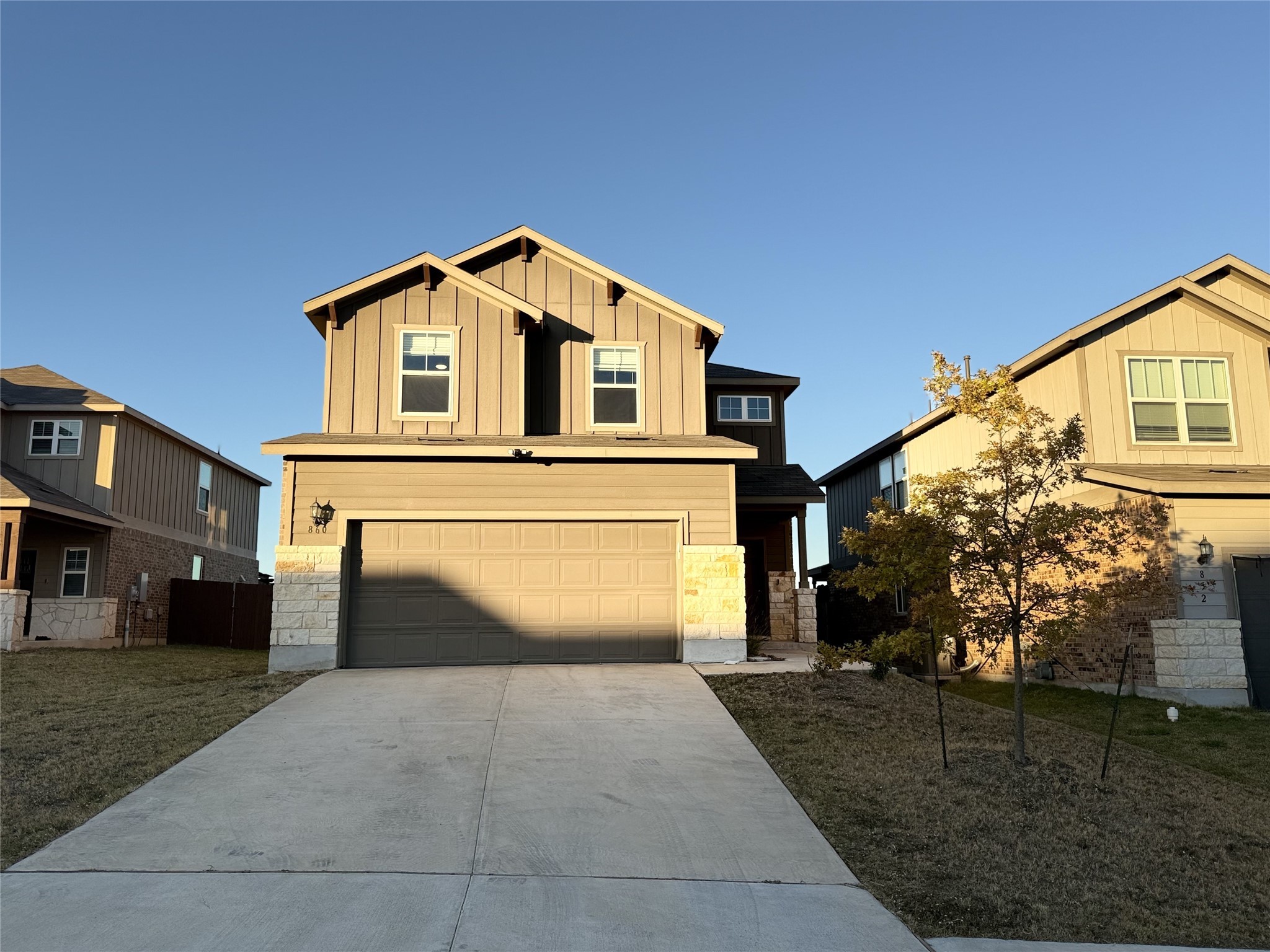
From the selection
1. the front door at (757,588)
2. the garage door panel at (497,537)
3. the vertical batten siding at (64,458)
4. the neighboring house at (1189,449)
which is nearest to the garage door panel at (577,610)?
the garage door panel at (497,537)

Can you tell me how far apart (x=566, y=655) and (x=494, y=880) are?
827cm

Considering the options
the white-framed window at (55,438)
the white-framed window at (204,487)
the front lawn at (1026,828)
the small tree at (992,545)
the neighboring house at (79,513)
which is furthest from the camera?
the white-framed window at (204,487)

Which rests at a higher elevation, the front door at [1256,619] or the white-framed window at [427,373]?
the white-framed window at [427,373]

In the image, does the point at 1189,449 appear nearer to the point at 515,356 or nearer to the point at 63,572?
the point at 515,356

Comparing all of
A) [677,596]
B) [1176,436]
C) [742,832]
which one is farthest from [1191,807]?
[1176,436]

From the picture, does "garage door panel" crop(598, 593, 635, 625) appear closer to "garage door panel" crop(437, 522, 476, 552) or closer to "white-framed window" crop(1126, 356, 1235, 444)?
"garage door panel" crop(437, 522, 476, 552)

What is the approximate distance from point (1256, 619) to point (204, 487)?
25.0 m

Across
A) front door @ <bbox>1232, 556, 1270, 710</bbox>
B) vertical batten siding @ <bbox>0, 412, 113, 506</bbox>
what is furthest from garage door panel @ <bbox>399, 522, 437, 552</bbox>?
front door @ <bbox>1232, 556, 1270, 710</bbox>

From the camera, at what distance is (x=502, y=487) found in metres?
14.6

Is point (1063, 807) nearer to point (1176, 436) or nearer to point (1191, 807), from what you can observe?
point (1191, 807)

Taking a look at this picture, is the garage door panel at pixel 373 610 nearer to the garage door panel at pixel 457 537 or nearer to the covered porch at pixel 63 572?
the garage door panel at pixel 457 537

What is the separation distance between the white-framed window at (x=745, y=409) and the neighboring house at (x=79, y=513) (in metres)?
13.4

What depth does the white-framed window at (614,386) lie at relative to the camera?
51.1ft

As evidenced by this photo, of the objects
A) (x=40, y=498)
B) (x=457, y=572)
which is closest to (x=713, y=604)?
(x=457, y=572)
